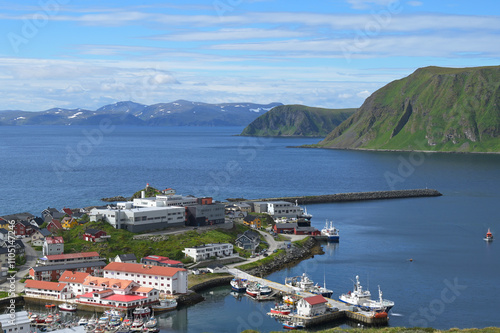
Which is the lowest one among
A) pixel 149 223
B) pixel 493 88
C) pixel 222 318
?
pixel 222 318

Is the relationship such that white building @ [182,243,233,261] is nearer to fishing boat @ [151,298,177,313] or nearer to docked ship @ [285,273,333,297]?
docked ship @ [285,273,333,297]

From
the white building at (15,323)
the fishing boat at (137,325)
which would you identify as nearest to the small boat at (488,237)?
the fishing boat at (137,325)

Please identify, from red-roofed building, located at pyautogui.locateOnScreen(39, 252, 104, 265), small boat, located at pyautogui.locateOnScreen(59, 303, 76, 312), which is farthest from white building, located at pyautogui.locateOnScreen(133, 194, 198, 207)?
small boat, located at pyautogui.locateOnScreen(59, 303, 76, 312)

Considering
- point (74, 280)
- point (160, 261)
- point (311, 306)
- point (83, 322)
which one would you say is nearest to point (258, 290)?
point (311, 306)

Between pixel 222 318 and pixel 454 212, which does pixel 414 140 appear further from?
pixel 222 318

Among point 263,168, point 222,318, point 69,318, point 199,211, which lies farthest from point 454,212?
point 263,168

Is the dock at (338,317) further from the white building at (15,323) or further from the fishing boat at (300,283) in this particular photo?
the white building at (15,323)
